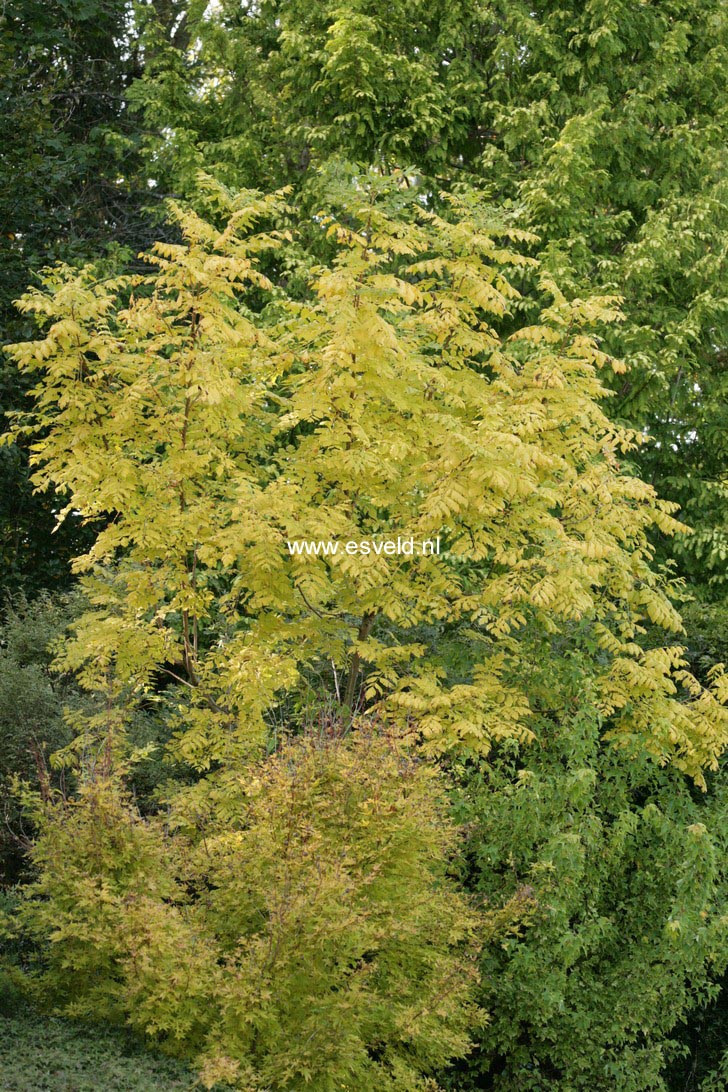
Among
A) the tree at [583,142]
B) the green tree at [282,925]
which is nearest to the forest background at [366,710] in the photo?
the green tree at [282,925]

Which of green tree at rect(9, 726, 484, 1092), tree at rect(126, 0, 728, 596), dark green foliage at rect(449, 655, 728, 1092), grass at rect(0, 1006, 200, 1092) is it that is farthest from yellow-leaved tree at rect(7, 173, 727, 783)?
tree at rect(126, 0, 728, 596)

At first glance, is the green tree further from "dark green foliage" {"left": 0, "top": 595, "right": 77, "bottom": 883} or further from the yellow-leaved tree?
"dark green foliage" {"left": 0, "top": 595, "right": 77, "bottom": 883}

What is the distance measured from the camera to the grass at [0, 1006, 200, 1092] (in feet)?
13.3

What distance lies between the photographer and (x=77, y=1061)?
4.23m

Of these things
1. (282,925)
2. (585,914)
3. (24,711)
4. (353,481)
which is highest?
(353,481)

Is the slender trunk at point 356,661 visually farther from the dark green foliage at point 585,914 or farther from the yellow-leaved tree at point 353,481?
the dark green foliage at point 585,914

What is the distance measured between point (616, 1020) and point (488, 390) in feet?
11.8

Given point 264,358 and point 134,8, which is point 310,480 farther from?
point 134,8

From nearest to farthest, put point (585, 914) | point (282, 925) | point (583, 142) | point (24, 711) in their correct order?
1. point (282, 925)
2. point (585, 914)
3. point (24, 711)
4. point (583, 142)

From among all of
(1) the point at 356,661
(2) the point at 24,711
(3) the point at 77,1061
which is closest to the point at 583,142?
(1) the point at 356,661

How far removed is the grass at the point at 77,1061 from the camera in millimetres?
4043

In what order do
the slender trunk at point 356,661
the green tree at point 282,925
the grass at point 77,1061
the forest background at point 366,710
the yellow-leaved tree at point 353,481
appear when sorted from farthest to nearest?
the slender trunk at point 356,661
the yellow-leaved tree at point 353,481
the forest background at point 366,710
the green tree at point 282,925
the grass at point 77,1061

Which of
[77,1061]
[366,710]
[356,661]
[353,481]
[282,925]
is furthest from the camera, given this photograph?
[356,661]

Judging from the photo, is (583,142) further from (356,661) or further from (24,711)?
(24,711)
